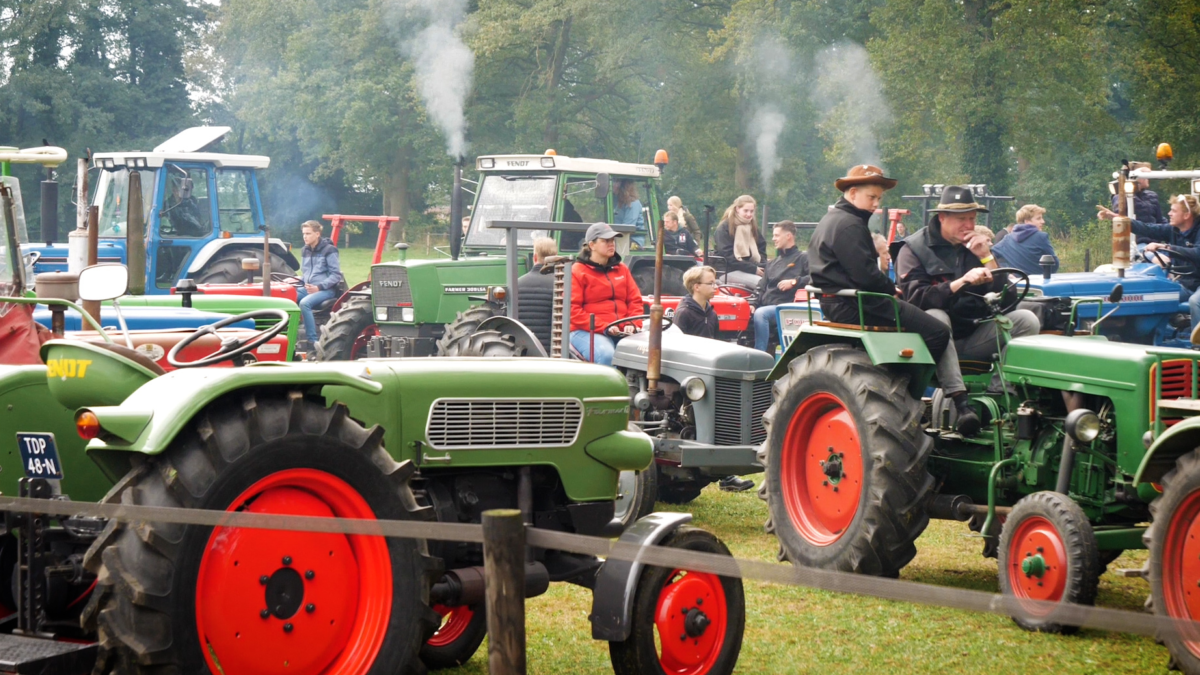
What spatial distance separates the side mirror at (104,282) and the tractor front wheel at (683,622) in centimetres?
204

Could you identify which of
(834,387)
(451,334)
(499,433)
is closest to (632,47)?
(451,334)

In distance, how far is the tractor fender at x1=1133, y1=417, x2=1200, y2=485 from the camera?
495cm

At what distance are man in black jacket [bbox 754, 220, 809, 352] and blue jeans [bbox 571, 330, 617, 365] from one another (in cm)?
359

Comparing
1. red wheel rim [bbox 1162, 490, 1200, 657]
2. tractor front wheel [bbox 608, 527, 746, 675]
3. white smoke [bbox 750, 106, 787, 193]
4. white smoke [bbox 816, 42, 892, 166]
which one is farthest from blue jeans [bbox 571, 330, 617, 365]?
white smoke [bbox 750, 106, 787, 193]

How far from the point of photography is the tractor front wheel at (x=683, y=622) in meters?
4.37

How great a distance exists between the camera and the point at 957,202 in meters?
6.73

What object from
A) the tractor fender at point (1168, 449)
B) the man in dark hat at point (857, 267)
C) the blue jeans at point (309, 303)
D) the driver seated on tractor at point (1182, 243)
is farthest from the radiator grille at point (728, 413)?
the blue jeans at point (309, 303)

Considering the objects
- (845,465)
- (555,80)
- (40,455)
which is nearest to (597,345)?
(845,465)

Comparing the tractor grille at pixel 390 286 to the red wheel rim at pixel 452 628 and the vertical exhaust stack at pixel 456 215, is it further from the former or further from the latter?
the red wheel rim at pixel 452 628

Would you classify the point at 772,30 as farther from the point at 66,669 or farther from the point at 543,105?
the point at 66,669

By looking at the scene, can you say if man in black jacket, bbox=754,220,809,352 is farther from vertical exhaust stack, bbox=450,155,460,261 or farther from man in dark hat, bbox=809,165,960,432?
man in dark hat, bbox=809,165,960,432

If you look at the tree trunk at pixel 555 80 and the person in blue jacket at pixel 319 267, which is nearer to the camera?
the person in blue jacket at pixel 319 267

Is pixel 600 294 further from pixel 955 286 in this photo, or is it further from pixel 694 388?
pixel 955 286

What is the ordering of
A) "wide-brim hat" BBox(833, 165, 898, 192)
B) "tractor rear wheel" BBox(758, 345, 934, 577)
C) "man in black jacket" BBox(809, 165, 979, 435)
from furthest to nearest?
"wide-brim hat" BBox(833, 165, 898, 192), "man in black jacket" BBox(809, 165, 979, 435), "tractor rear wheel" BBox(758, 345, 934, 577)
